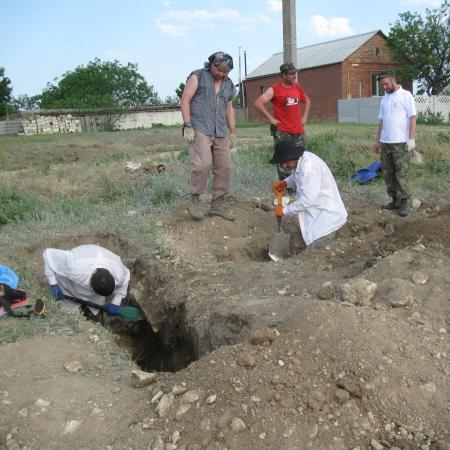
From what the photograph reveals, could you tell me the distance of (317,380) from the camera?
2361 mm

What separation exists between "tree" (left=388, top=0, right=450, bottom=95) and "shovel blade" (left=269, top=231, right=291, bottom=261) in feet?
78.4

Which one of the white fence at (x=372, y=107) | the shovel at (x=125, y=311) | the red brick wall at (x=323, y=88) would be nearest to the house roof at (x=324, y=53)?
the red brick wall at (x=323, y=88)

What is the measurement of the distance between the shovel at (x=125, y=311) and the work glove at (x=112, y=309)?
41mm

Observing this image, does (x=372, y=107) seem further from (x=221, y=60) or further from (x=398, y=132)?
(x=221, y=60)

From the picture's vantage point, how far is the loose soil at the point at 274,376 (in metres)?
2.19

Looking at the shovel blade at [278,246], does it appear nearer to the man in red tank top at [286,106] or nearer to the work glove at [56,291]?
the man in red tank top at [286,106]

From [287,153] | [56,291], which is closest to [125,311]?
[56,291]

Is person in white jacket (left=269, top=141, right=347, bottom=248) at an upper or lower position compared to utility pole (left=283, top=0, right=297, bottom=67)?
lower

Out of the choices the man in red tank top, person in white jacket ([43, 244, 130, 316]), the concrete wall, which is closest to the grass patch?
person in white jacket ([43, 244, 130, 316])

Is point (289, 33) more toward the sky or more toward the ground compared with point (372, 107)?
more toward the sky

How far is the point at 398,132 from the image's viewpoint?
5.38 metres

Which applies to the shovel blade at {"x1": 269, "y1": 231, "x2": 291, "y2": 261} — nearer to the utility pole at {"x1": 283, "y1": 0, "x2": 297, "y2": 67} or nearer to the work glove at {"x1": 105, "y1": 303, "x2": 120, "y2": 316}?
the work glove at {"x1": 105, "y1": 303, "x2": 120, "y2": 316}

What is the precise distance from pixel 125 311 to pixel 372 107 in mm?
20292

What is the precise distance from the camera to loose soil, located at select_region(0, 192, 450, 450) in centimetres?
219
